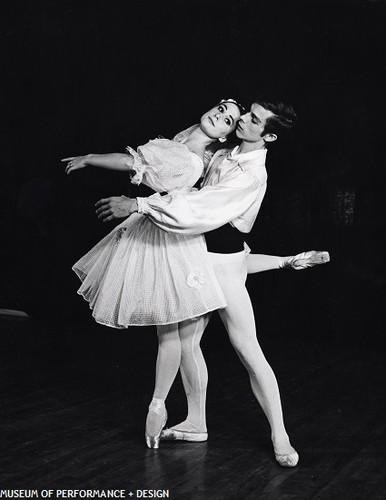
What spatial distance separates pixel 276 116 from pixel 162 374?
103 cm

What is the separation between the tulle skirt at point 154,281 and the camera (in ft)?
8.69

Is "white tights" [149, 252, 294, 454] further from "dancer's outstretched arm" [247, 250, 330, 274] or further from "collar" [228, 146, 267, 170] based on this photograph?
Answer: "collar" [228, 146, 267, 170]

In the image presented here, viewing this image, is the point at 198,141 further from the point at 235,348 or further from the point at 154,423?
the point at 154,423

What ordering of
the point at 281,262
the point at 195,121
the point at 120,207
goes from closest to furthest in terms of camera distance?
the point at 120,207
the point at 281,262
the point at 195,121

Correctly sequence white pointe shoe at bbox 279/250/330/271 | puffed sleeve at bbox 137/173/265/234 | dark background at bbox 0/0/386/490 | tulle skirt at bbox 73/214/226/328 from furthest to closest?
dark background at bbox 0/0/386/490, white pointe shoe at bbox 279/250/330/271, tulle skirt at bbox 73/214/226/328, puffed sleeve at bbox 137/173/265/234

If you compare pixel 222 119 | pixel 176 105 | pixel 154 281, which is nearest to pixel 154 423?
pixel 154 281

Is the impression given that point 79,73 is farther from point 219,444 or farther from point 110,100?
point 219,444

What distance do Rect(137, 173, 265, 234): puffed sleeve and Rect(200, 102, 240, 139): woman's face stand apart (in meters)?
0.23

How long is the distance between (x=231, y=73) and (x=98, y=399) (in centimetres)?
291

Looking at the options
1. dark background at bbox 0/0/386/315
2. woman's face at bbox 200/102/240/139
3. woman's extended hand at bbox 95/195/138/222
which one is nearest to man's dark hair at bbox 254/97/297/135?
woman's face at bbox 200/102/240/139

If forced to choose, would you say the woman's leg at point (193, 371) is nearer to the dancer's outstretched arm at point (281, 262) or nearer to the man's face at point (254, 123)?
the dancer's outstretched arm at point (281, 262)

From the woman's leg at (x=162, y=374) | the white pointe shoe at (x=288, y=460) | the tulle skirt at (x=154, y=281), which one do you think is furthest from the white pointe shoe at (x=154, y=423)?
the white pointe shoe at (x=288, y=460)

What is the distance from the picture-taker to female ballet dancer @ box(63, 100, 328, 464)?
2648mm

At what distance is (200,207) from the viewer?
2564 mm
